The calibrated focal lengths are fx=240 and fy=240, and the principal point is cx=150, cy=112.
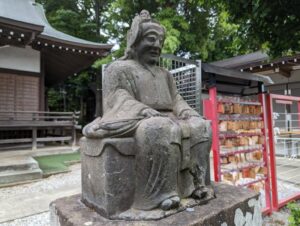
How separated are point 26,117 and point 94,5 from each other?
29.2 ft

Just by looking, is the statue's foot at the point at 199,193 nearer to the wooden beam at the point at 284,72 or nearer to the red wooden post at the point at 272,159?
the red wooden post at the point at 272,159

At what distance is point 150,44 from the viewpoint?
1712 millimetres

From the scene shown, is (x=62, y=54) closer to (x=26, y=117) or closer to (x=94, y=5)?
(x=26, y=117)

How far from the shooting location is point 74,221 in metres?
1.45

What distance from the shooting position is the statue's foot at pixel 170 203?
139 centimetres

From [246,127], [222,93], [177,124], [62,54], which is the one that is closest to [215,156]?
[246,127]

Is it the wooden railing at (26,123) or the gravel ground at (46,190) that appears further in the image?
the wooden railing at (26,123)

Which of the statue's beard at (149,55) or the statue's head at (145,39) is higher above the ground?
the statue's head at (145,39)

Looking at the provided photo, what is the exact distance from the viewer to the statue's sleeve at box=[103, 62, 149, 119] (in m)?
1.57

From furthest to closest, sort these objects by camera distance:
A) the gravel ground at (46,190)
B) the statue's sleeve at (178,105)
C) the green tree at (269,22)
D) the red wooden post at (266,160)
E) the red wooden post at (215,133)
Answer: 1. the red wooden post at (266,160)
2. the gravel ground at (46,190)
3. the red wooden post at (215,133)
4. the green tree at (269,22)
5. the statue's sleeve at (178,105)

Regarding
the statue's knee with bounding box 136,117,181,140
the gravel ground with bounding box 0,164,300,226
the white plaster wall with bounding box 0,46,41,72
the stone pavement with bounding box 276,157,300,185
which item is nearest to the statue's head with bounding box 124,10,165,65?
A: the statue's knee with bounding box 136,117,181,140

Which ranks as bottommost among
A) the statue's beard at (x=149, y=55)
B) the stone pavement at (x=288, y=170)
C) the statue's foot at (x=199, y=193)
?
the stone pavement at (x=288, y=170)

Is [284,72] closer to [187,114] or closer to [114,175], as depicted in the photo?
[187,114]

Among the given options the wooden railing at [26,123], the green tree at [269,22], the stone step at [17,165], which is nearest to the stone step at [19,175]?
the stone step at [17,165]
